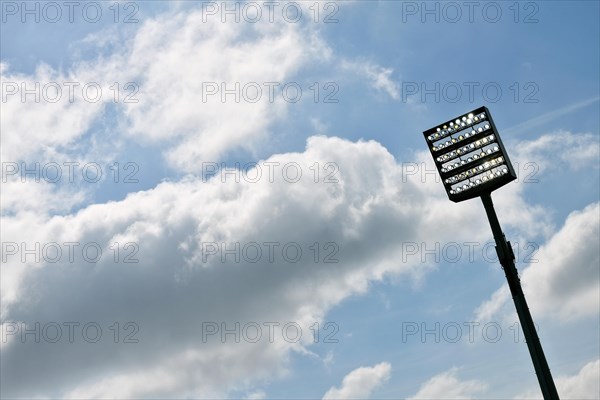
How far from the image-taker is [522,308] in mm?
26047

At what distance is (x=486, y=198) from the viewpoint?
27906 mm

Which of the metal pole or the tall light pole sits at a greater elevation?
the tall light pole

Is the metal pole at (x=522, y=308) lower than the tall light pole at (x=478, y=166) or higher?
lower

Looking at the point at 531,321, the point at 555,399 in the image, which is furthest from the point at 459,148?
the point at 555,399

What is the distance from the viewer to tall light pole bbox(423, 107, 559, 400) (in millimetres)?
26516

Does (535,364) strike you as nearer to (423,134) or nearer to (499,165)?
(499,165)

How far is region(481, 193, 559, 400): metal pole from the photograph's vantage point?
82.5ft

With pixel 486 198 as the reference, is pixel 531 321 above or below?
below

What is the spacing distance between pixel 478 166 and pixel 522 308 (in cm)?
593

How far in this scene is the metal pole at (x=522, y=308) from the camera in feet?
82.5

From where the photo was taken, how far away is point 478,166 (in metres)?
27.9

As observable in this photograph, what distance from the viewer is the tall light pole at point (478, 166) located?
26.5 metres

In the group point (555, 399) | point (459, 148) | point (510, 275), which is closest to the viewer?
point (555, 399)

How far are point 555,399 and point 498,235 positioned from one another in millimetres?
6383
